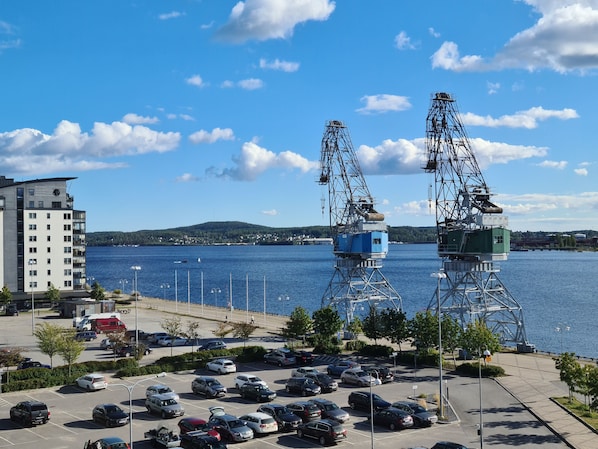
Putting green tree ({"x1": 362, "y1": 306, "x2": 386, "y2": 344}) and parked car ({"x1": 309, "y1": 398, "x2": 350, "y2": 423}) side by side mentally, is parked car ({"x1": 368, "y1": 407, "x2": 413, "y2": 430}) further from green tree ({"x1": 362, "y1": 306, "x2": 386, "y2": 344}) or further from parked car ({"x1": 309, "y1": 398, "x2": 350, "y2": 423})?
green tree ({"x1": 362, "y1": 306, "x2": 386, "y2": 344})

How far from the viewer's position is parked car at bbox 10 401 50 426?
43094 mm

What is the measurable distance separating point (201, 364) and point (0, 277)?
68.4 m

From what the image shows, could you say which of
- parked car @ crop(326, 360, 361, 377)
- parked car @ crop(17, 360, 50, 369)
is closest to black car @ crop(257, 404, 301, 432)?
parked car @ crop(326, 360, 361, 377)

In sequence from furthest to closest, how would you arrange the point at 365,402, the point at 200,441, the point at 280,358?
the point at 280,358 < the point at 365,402 < the point at 200,441

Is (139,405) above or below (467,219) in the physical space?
below

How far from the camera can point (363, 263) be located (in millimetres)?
93312

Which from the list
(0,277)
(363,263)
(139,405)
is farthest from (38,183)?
(139,405)

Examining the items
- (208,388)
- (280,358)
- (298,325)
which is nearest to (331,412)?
(208,388)

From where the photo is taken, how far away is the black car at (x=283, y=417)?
42.0m

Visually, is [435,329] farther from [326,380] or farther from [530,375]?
[326,380]

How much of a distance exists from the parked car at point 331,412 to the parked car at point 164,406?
30.6 ft

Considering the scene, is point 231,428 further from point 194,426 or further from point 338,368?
point 338,368

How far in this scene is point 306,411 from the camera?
4341 centimetres

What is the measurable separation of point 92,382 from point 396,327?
30197 mm
